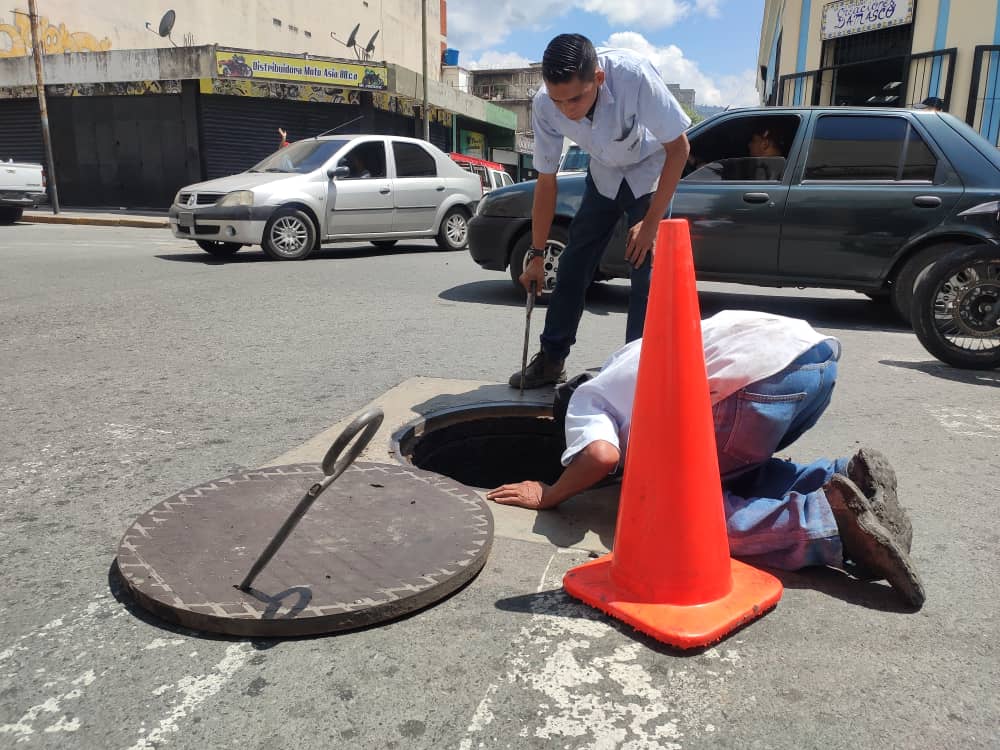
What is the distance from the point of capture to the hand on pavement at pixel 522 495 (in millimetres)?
2541

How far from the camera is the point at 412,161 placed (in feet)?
35.8

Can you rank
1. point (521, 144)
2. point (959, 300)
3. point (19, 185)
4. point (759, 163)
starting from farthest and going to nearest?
point (521, 144)
point (19, 185)
point (759, 163)
point (959, 300)

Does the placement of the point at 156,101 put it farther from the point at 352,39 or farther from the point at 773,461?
the point at 773,461

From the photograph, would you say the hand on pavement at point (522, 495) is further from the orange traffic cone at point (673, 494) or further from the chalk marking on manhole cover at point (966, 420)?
the chalk marking on manhole cover at point (966, 420)

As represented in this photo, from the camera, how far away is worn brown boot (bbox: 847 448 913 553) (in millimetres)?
2068

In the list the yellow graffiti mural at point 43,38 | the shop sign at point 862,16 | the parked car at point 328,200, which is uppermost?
the yellow graffiti mural at point 43,38

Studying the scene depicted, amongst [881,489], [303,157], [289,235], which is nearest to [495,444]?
[881,489]

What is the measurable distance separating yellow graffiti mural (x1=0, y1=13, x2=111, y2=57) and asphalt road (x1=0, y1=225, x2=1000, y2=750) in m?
25.2

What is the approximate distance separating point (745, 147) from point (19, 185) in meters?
15.2

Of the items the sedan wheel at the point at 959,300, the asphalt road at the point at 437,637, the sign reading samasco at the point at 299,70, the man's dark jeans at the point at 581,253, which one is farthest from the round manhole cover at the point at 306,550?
the sign reading samasco at the point at 299,70

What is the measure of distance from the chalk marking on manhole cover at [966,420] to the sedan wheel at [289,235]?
25.0 feet

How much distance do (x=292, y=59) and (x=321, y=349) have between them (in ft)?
68.4

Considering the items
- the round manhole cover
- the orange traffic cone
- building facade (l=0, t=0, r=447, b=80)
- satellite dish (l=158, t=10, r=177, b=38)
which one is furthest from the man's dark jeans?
satellite dish (l=158, t=10, r=177, b=38)

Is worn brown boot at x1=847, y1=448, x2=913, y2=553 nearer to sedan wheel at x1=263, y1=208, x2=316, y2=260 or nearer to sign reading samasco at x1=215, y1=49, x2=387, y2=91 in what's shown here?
sedan wheel at x1=263, y1=208, x2=316, y2=260
